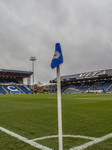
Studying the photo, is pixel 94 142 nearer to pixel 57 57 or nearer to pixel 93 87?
pixel 57 57

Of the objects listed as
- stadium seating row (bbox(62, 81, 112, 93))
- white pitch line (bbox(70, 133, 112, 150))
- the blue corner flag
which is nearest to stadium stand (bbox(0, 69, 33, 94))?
stadium seating row (bbox(62, 81, 112, 93))

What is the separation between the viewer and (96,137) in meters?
3.65

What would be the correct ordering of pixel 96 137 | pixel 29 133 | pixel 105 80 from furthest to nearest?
pixel 105 80
pixel 29 133
pixel 96 137

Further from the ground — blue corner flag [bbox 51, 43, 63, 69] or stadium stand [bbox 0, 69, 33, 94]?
stadium stand [bbox 0, 69, 33, 94]

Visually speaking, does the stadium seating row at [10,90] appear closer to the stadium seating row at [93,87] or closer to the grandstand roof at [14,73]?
the grandstand roof at [14,73]

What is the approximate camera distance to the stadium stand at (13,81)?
2633 inches

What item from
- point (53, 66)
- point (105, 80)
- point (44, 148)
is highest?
point (105, 80)

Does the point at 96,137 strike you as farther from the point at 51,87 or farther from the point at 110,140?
the point at 51,87

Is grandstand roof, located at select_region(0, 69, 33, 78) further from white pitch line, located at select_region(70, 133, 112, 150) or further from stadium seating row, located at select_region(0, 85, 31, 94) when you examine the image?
white pitch line, located at select_region(70, 133, 112, 150)

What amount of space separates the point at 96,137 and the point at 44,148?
1.32m

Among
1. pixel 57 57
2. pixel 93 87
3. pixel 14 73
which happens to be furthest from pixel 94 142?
pixel 14 73

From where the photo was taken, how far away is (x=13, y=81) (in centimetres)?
8006

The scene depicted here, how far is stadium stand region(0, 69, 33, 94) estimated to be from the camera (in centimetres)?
6688

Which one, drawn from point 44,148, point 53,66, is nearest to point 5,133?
point 44,148
